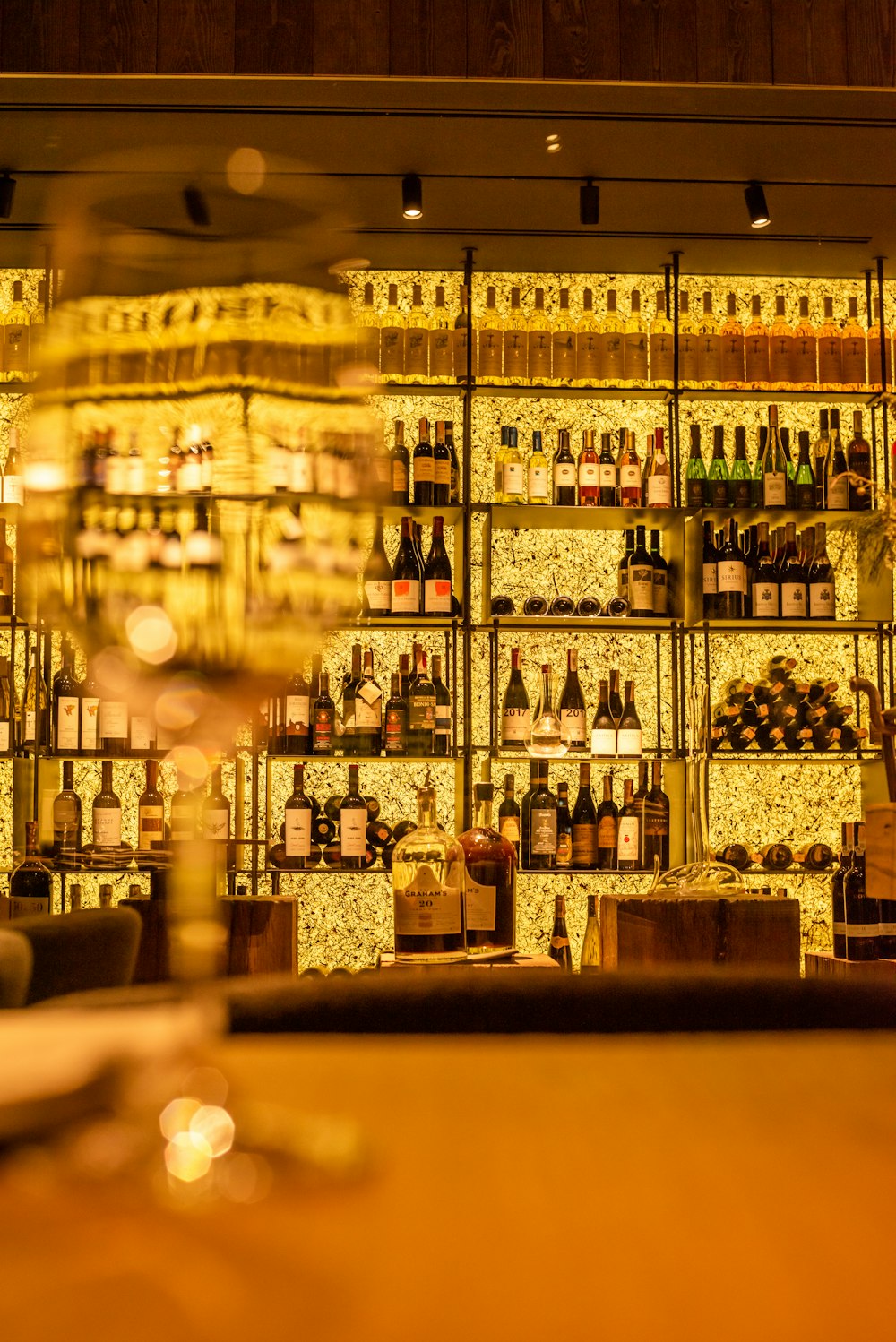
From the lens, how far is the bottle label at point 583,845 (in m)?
3.91

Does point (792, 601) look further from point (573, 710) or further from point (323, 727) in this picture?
point (323, 727)

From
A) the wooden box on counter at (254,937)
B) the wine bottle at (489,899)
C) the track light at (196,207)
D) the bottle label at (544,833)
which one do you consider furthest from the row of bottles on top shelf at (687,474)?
the track light at (196,207)

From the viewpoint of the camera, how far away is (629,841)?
156 inches

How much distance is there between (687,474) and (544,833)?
4.53 ft

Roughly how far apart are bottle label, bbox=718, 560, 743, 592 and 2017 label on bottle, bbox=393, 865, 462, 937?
263 centimetres

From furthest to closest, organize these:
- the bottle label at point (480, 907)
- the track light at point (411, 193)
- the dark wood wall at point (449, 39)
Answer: the track light at point (411, 193)
the dark wood wall at point (449, 39)
the bottle label at point (480, 907)

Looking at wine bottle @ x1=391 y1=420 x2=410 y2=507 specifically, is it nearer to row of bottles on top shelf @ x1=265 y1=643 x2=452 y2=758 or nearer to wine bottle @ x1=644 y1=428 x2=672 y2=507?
row of bottles on top shelf @ x1=265 y1=643 x2=452 y2=758

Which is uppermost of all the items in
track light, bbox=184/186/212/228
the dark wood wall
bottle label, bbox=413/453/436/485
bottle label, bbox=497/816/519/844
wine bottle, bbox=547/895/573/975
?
the dark wood wall

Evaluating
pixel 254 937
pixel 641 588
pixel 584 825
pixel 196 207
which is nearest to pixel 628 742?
pixel 584 825

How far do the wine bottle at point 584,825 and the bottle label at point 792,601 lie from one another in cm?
86

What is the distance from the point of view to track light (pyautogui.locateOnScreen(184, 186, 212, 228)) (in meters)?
0.28

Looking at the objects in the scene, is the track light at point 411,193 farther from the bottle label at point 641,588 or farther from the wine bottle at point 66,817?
the wine bottle at point 66,817

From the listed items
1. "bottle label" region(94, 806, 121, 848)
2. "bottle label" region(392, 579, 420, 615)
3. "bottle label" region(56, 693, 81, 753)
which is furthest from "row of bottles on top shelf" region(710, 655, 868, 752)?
"bottle label" region(56, 693, 81, 753)

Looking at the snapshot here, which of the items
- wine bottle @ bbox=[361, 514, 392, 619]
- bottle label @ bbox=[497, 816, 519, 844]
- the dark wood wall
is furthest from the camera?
wine bottle @ bbox=[361, 514, 392, 619]
